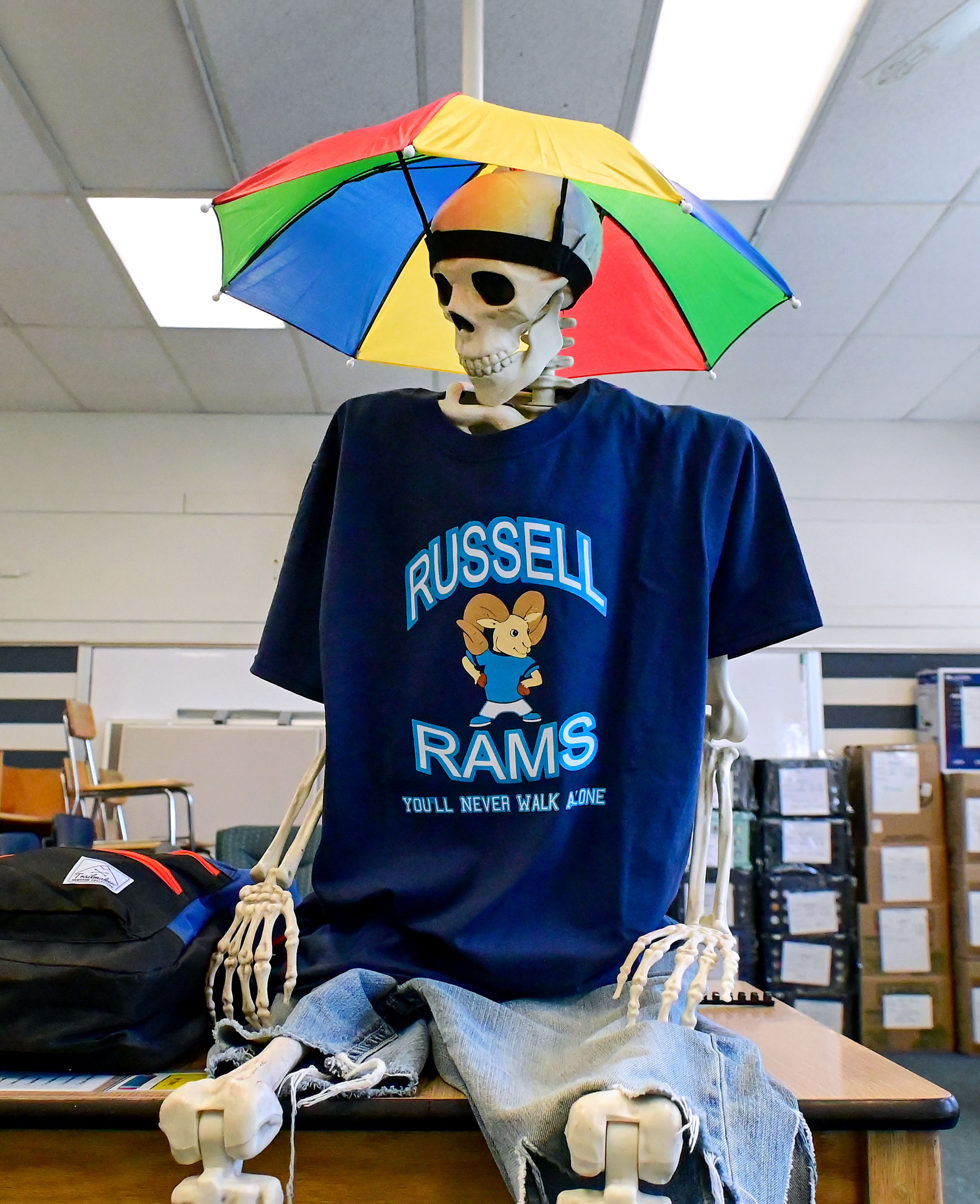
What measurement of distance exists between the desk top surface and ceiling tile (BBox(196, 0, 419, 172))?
8.95 feet

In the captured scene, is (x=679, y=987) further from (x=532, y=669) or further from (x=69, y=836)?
(x=69, y=836)

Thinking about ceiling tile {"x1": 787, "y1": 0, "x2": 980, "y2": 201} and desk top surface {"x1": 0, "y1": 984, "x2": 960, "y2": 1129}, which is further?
ceiling tile {"x1": 787, "y1": 0, "x2": 980, "y2": 201}

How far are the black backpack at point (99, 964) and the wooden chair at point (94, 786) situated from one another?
2859 mm

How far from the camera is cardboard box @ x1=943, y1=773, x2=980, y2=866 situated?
14.7 ft

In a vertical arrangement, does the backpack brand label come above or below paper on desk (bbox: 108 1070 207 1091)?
above

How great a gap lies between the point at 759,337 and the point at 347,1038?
13.8 ft

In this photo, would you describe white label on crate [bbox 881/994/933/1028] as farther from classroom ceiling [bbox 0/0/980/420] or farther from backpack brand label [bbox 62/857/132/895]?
backpack brand label [bbox 62/857/132/895]

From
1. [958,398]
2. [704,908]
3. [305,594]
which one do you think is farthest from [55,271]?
[958,398]

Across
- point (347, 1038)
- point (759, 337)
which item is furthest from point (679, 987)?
point (759, 337)

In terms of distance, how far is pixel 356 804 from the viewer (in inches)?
43.2

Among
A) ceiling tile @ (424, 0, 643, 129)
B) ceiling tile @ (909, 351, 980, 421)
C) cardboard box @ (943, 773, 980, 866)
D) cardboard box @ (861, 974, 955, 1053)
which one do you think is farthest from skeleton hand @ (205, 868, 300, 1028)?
ceiling tile @ (909, 351, 980, 421)

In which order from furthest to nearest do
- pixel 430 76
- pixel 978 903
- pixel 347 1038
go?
pixel 978 903, pixel 430 76, pixel 347 1038

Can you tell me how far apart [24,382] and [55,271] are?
4.01 feet

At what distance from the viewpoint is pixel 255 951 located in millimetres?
978
